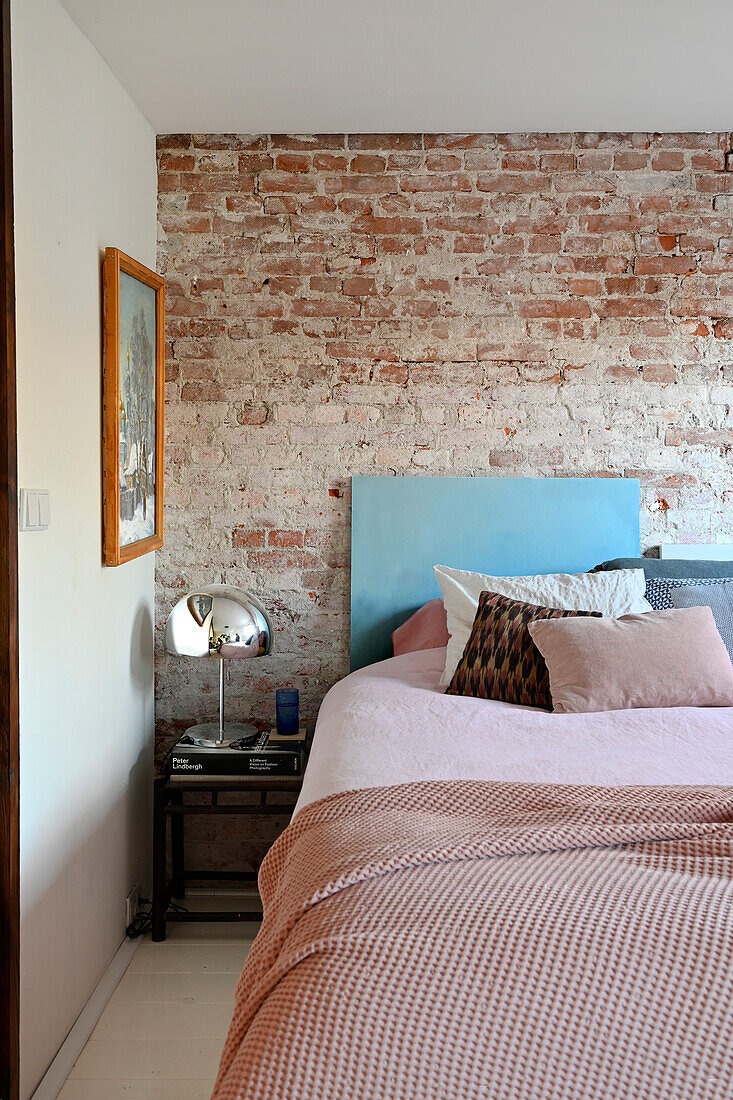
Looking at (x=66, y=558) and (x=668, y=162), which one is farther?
(x=668, y=162)

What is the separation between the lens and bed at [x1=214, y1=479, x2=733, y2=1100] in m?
1.02

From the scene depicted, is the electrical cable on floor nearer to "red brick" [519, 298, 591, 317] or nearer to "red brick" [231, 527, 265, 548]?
"red brick" [231, 527, 265, 548]

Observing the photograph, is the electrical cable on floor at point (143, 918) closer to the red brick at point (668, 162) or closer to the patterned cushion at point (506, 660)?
the patterned cushion at point (506, 660)

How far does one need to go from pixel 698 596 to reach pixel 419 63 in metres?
1.76

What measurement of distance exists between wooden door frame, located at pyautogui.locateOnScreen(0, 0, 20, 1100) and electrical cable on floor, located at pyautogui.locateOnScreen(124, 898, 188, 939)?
0.92m

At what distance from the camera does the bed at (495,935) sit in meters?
1.02

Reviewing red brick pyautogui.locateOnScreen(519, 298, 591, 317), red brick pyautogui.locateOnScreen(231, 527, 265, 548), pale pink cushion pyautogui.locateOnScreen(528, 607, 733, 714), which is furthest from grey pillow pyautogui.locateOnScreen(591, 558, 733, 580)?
red brick pyautogui.locateOnScreen(231, 527, 265, 548)

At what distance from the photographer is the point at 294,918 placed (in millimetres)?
1273

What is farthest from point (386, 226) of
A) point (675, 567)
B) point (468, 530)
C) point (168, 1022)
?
point (168, 1022)

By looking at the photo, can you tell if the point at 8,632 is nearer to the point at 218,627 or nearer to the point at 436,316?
the point at 218,627

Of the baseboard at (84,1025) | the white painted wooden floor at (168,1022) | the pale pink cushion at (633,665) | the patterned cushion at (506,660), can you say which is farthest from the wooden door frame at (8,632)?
the pale pink cushion at (633,665)

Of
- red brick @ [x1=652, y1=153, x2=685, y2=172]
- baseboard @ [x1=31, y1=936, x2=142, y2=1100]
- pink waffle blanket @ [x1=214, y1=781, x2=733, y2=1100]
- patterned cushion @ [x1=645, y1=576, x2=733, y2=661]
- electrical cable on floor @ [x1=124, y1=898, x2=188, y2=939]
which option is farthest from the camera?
red brick @ [x1=652, y1=153, x2=685, y2=172]

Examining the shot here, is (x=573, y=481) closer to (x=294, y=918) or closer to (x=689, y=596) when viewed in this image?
(x=689, y=596)

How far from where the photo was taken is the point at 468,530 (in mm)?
3176
